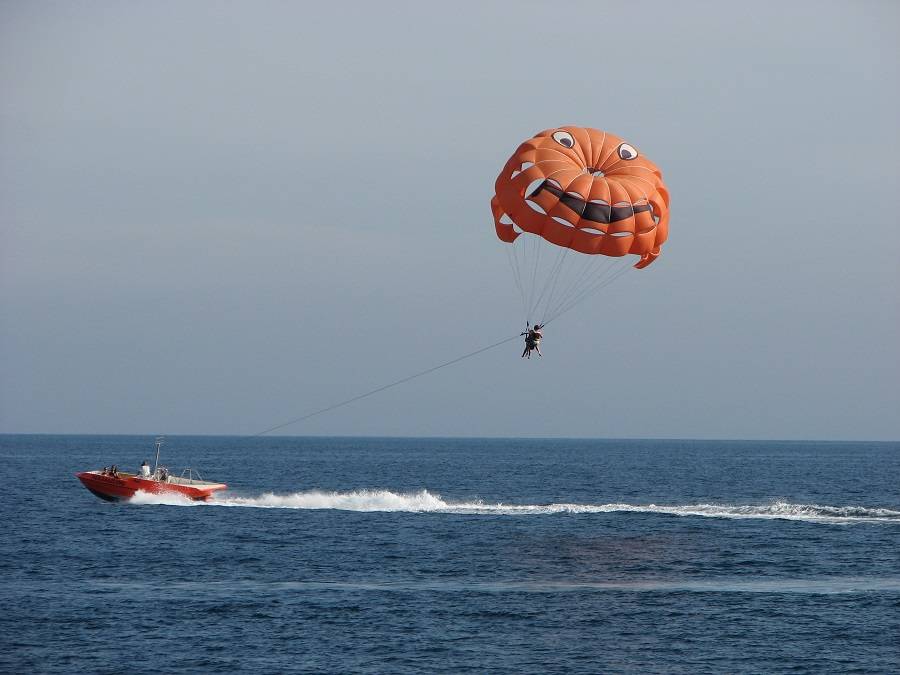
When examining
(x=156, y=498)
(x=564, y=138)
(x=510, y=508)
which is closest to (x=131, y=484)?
(x=156, y=498)

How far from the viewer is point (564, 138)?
131 ft

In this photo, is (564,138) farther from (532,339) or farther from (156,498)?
(156,498)

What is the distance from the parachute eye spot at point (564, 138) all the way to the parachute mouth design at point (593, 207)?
2948mm

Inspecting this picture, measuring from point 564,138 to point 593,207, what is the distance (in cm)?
429

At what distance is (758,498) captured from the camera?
85.1 meters

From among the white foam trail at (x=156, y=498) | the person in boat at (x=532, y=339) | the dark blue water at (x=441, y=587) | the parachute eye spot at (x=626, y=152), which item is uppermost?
the parachute eye spot at (x=626, y=152)

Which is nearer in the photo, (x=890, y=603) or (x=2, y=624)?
(x=2, y=624)

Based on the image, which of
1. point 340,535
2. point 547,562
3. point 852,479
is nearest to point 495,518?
point 340,535

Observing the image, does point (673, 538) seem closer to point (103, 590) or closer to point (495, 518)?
point (495, 518)

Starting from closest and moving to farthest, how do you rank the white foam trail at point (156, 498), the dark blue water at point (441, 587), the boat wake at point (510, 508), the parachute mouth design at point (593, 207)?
the dark blue water at point (441, 587), the parachute mouth design at point (593, 207), the boat wake at point (510, 508), the white foam trail at point (156, 498)

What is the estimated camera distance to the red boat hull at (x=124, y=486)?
63875mm

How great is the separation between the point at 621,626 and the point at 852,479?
88.5 m

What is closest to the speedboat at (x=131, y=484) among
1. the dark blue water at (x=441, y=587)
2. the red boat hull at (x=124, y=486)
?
the red boat hull at (x=124, y=486)

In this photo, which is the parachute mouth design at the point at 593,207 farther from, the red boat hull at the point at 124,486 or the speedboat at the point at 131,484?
the red boat hull at the point at 124,486
